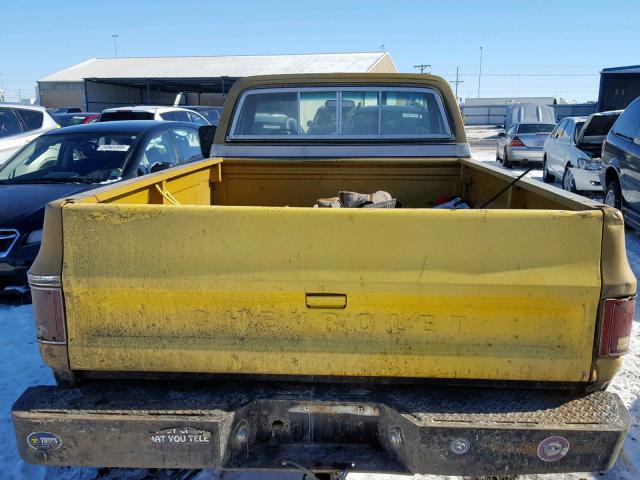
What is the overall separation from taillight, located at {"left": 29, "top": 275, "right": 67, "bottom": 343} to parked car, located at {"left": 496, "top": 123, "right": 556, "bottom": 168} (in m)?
16.3

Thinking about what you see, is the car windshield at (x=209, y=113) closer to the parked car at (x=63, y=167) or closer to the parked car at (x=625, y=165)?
the parked car at (x=63, y=167)

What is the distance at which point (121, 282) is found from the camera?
209 cm

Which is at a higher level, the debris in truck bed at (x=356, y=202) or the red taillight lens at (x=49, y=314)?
the debris in truck bed at (x=356, y=202)

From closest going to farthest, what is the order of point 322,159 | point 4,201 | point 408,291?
point 408,291 < point 322,159 < point 4,201

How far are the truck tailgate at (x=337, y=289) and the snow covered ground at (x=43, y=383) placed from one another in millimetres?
1097

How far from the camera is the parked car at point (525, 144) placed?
16.4 meters

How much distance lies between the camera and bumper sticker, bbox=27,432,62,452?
205cm

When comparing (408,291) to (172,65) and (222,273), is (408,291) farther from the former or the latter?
(172,65)

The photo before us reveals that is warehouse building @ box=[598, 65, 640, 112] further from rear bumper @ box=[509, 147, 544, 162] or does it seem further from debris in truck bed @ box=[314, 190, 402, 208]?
debris in truck bed @ box=[314, 190, 402, 208]

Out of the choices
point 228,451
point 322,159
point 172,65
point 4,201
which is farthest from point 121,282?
point 172,65

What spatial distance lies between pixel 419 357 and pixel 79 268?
1.35 meters

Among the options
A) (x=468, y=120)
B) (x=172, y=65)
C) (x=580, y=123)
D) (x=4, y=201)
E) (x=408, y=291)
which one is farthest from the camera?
(x=468, y=120)

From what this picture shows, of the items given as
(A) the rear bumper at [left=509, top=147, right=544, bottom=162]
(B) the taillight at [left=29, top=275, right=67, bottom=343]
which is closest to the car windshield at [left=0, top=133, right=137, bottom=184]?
(B) the taillight at [left=29, top=275, right=67, bottom=343]

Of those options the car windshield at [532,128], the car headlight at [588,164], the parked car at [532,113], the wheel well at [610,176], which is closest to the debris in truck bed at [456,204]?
the wheel well at [610,176]
